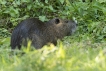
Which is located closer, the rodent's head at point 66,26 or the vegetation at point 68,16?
the vegetation at point 68,16

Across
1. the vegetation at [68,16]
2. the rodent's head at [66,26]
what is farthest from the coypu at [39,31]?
the vegetation at [68,16]

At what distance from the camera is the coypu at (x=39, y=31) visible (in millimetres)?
5707

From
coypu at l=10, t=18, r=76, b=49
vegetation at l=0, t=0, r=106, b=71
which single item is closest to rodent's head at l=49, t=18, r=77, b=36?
coypu at l=10, t=18, r=76, b=49

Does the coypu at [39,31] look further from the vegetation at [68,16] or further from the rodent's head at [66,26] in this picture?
the vegetation at [68,16]

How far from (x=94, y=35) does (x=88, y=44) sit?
3.19 ft

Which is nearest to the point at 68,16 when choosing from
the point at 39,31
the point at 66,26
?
the point at 66,26

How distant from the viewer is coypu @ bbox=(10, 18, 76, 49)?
18.7ft

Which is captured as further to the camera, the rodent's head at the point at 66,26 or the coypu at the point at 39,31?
the rodent's head at the point at 66,26

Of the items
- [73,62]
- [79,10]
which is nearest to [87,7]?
[79,10]

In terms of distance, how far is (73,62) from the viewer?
325 centimetres

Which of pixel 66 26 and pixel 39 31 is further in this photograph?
pixel 66 26

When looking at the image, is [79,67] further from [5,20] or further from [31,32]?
[5,20]

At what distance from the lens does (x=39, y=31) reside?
5.92 m

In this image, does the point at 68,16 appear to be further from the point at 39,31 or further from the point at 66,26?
the point at 39,31
